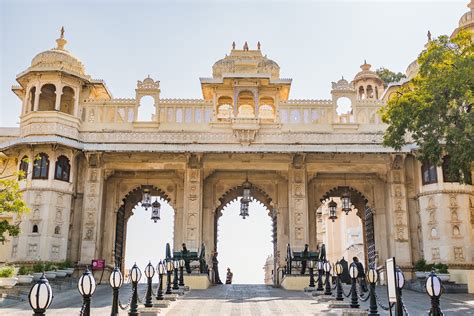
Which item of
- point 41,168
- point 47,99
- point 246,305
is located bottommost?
point 246,305

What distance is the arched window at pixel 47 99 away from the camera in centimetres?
2256

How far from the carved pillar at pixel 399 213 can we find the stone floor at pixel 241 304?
3.87 metres

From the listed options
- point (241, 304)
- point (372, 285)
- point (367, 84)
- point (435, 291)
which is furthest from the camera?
point (367, 84)

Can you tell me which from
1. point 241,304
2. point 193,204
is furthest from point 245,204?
point 241,304

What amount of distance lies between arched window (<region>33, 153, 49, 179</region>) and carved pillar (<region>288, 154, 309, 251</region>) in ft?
28.1

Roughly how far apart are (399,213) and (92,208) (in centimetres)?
1088

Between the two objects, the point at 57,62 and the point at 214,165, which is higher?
the point at 57,62

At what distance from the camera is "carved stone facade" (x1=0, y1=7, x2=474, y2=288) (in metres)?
20.1

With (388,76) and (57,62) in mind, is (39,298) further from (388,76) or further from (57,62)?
(388,76)

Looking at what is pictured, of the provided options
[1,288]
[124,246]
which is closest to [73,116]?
[124,246]

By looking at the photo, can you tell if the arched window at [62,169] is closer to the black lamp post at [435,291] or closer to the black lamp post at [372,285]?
the black lamp post at [372,285]

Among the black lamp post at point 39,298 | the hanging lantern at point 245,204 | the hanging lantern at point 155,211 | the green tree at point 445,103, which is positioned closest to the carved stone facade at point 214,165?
the hanging lantern at point 155,211

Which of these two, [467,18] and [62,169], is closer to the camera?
[62,169]

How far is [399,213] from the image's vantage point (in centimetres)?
2088
